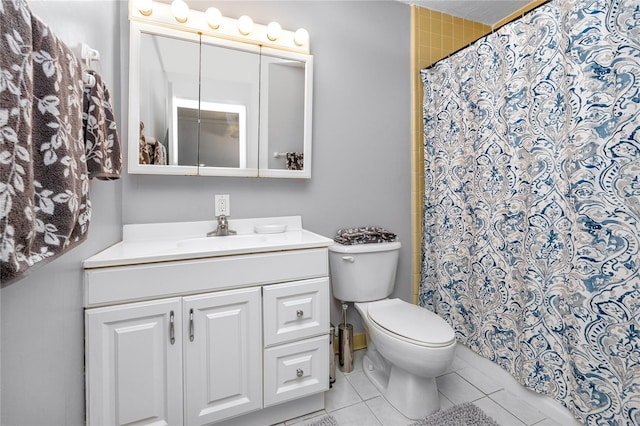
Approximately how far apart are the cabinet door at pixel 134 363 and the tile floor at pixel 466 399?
58 centimetres

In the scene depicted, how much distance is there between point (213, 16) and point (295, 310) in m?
1.52

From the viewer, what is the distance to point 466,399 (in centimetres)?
154

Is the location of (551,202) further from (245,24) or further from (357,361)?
(245,24)

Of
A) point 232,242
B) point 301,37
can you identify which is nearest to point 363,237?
point 232,242

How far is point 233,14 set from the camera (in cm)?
164

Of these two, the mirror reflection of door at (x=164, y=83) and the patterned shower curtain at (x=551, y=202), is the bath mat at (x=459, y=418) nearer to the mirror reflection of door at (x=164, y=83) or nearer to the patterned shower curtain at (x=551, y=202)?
the patterned shower curtain at (x=551, y=202)

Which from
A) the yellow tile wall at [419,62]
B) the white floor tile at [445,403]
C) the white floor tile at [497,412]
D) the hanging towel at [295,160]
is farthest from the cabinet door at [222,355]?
the yellow tile wall at [419,62]

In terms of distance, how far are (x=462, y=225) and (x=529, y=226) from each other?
1.33ft

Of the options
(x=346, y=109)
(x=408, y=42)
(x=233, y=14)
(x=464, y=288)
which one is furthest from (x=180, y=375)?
(x=408, y=42)

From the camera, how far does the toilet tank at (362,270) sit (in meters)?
1.71

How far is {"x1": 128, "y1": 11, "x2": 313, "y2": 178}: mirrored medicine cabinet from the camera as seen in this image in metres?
1.46

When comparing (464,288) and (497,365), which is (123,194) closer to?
(464,288)

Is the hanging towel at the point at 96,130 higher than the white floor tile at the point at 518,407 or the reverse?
higher

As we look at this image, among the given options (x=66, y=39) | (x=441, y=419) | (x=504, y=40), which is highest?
(x=504, y=40)
